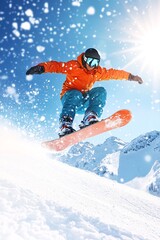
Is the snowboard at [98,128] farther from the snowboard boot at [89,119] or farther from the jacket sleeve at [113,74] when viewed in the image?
the jacket sleeve at [113,74]

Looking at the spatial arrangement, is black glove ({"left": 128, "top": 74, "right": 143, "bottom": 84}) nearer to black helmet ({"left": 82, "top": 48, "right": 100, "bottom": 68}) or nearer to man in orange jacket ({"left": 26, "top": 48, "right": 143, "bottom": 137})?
man in orange jacket ({"left": 26, "top": 48, "right": 143, "bottom": 137})

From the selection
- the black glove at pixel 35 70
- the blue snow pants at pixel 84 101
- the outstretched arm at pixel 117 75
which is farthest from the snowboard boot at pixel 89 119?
the black glove at pixel 35 70

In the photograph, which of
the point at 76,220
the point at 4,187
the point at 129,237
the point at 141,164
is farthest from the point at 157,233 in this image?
the point at 141,164

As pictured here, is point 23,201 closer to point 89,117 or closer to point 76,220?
point 76,220

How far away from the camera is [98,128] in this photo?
20.5 feet

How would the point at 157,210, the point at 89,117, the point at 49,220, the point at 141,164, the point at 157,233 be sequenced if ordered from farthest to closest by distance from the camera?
the point at 141,164
the point at 89,117
the point at 157,210
the point at 157,233
the point at 49,220

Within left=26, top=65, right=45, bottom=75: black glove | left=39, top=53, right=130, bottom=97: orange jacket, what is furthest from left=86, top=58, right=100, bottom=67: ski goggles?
left=26, top=65, right=45, bottom=75: black glove

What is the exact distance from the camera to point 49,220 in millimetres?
2977

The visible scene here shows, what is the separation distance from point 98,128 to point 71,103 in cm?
78

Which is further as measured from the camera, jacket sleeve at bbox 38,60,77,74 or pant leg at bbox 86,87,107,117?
jacket sleeve at bbox 38,60,77,74

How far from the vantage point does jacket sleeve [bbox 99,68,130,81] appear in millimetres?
6935

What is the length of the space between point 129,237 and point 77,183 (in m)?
2.98

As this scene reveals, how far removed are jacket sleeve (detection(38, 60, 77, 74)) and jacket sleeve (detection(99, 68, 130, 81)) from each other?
778 millimetres

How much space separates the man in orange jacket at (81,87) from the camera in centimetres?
626
